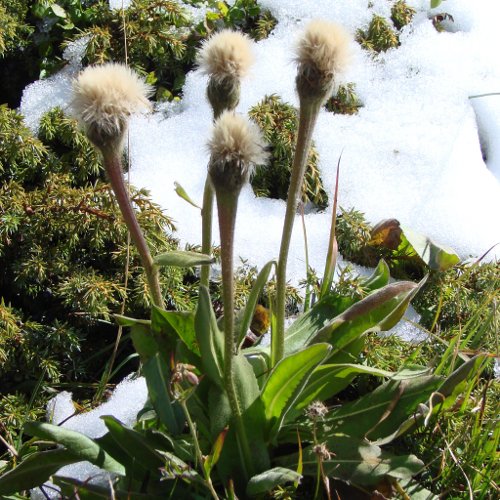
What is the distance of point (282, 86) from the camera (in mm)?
2850

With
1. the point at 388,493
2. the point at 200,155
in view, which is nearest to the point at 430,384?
the point at 388,493

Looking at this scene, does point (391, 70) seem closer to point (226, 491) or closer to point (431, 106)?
point (431, 106)

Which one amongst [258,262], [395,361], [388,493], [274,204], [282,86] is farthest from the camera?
[282,86]

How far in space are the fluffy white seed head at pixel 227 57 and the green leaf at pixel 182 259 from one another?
37 centimetres

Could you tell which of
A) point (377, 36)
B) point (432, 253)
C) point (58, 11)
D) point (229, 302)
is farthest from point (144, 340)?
point (377, 36)

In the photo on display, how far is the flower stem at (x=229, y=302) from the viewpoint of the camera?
1313mm

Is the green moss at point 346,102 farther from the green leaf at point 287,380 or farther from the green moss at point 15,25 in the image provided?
the green leaf at point 287,380

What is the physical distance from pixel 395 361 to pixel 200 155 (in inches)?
42.4

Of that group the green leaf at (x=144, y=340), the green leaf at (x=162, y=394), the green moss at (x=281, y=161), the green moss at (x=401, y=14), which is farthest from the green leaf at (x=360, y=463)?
the green moss at (x=401, y=14)

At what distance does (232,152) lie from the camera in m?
1.26

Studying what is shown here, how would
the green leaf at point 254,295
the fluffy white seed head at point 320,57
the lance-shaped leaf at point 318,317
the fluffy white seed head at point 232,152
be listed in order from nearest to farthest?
1. the fluffy white seed head at point 232,152
2. the fluffy white seed head at point 320,57
3. the green leaf at point 254,295
4. the lance-shaped leaf at point 318,317

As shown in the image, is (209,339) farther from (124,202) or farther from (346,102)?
(346,102)

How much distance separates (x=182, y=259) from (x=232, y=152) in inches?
12.5

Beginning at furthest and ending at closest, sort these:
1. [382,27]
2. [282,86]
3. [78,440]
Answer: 1. [382,27]
2. [282,86]
3. [78,440]
